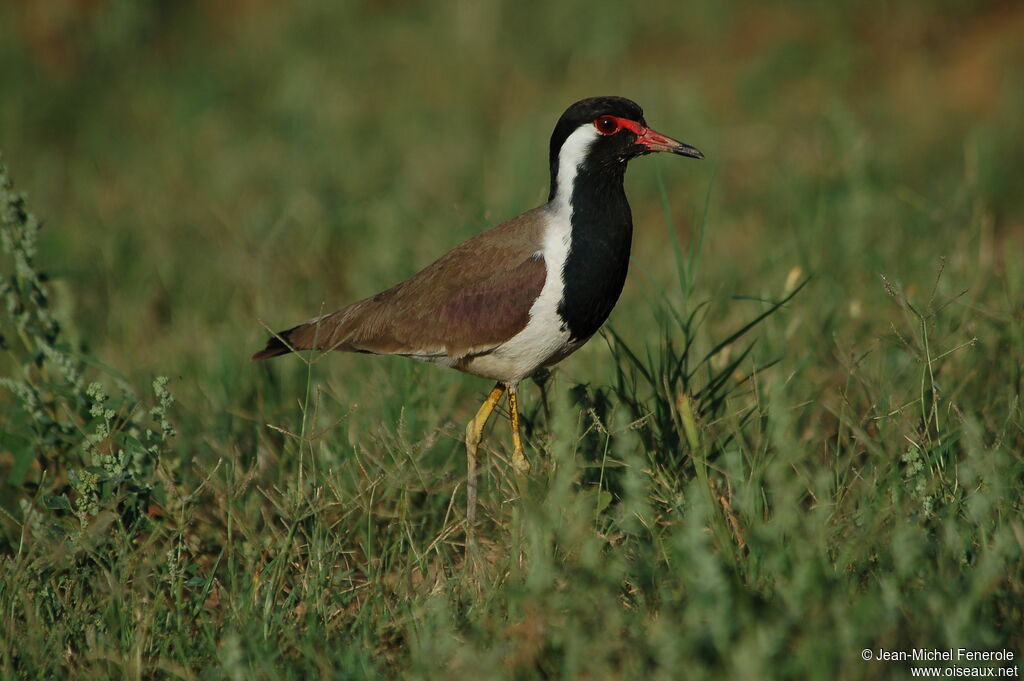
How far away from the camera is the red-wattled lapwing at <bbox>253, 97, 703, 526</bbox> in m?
3.39

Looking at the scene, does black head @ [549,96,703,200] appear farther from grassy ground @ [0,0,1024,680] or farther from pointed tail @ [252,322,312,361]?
Answer: pointed tail @ [252,322,312,361]

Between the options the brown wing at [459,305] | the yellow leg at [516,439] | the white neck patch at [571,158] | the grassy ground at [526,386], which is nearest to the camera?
the grassy ground at [526,386]

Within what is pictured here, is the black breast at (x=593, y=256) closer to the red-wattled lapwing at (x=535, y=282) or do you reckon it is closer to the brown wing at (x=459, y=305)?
the red-wattled lapwing at (x=535, y=282)

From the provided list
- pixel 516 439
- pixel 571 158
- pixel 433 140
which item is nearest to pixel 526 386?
pixel 516 439

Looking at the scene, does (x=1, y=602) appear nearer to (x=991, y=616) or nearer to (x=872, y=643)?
(x=872, y=643)

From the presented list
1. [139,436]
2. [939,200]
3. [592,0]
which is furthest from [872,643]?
[592,0]

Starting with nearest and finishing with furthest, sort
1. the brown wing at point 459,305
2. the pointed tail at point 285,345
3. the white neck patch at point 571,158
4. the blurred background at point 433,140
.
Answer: the brown wing at point 459,305
the white neck patch at point 571,158
the pointed tail at point 285,345
the blurred background at point 433,140

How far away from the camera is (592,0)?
901 cm

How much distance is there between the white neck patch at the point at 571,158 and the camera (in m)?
3.57

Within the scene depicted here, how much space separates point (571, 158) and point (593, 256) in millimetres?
388

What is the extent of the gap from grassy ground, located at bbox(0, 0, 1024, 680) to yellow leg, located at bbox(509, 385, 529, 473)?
0.26 feet

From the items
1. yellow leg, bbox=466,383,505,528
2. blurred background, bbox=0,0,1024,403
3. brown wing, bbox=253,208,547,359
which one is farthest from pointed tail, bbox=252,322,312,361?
yellow leg, bbox=466,383,505,528

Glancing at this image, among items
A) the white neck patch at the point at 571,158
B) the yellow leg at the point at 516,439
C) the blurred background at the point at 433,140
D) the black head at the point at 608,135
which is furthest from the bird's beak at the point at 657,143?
the yellow leg at the point at 516,439

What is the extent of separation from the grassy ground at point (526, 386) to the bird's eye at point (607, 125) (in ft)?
1.03
